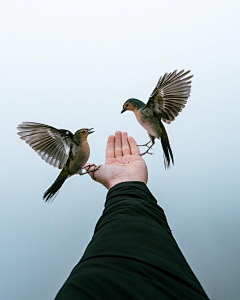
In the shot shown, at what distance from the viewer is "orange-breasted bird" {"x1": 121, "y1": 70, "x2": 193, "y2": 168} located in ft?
2.29

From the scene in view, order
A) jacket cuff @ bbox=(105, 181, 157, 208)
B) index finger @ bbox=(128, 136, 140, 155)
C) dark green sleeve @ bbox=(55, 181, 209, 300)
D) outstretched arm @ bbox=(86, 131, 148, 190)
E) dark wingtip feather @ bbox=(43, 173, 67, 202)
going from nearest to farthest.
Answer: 1. dark green sleeve @ bbox=(55, 181, 209, 300)
2. jacket cuff @ bbox=(105, 181, 157, 208)
3. dark wingtip feather @ bbox=(43, 173, 67, 202)
4. outstretched arm @ bbox=(86, 131, 148, 190)
5. index finger @ bbox=(128, 136, 140, 155)

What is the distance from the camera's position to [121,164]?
90 cm

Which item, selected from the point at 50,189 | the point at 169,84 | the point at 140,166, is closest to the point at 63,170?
the point at 50,189

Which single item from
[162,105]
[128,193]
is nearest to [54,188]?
[128,193]

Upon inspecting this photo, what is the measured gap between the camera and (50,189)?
2.18ft

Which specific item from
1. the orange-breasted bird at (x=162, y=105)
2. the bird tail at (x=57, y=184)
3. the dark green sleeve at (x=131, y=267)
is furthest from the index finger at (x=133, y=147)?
the dark green sleeve at (x=131, y=267)

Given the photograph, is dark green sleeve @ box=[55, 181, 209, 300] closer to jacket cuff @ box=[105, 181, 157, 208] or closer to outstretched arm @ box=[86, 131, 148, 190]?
jacket cuff @ box=[105, 181, 157, 208]

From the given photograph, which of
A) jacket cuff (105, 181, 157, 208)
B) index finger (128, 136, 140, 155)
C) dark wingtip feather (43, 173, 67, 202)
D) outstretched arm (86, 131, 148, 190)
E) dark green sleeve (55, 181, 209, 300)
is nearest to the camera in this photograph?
dark green sleeve (55, 181, 209, 300)

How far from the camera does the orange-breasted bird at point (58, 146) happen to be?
2.13 feet

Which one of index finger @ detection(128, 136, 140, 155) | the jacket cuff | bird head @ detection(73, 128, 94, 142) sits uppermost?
index finger @ detection(128, 136, 140, 155)

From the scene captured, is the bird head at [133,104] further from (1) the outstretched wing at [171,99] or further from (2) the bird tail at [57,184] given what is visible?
(2) the bird tail at [57,184]

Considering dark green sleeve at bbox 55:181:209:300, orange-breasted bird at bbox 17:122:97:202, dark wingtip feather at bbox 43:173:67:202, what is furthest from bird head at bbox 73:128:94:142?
dark green sleeve at bbox 55:181:209:300

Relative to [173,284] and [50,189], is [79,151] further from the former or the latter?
[173,284]

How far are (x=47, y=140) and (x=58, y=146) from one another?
0.03m
